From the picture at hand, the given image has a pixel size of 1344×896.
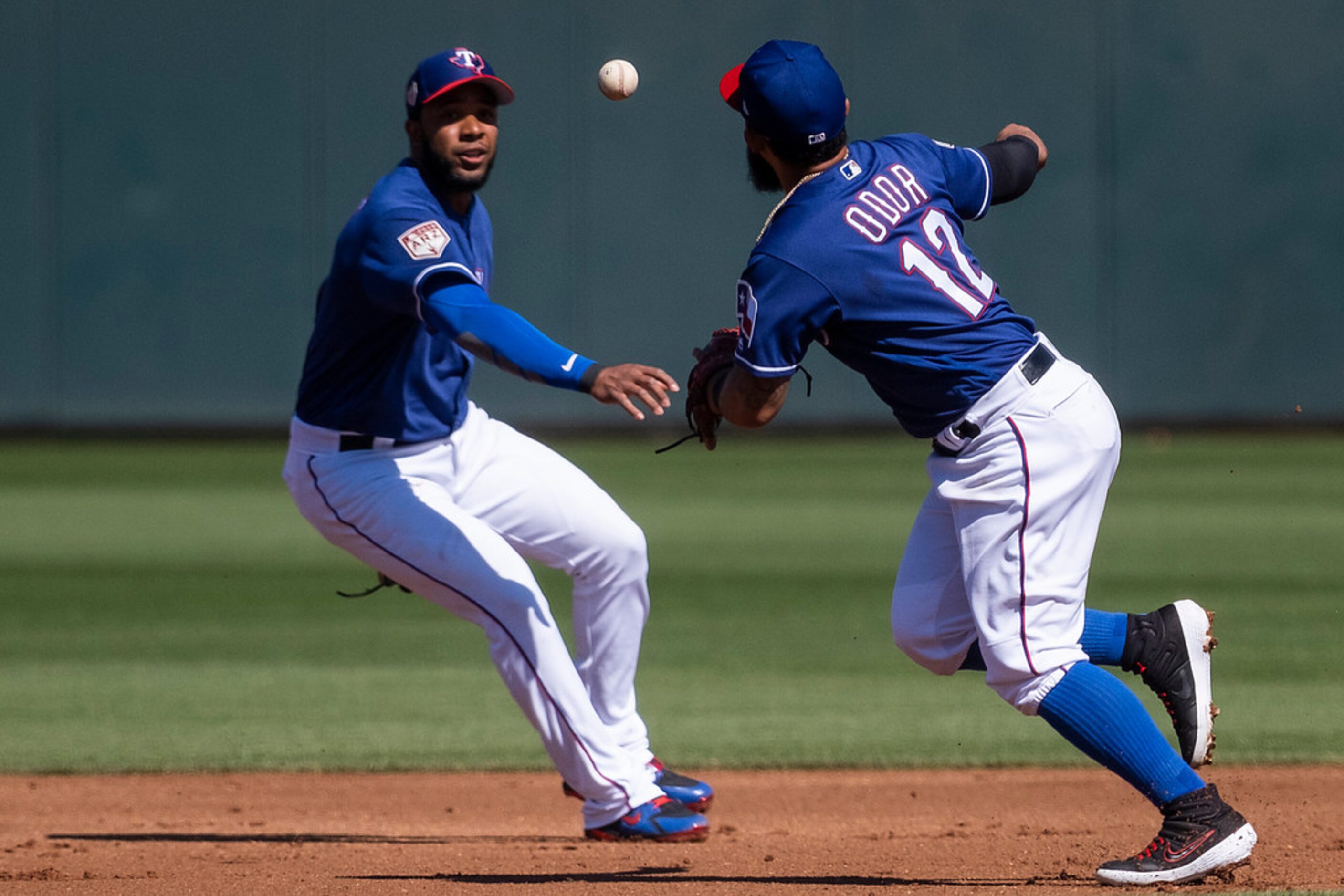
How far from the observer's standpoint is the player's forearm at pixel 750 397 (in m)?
3.98

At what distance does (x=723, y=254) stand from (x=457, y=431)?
16979 millimetres

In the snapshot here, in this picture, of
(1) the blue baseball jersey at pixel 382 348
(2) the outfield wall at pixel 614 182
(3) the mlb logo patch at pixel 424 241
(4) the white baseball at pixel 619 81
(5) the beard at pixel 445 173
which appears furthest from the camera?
(2) the outfield wall at pixel 614 182

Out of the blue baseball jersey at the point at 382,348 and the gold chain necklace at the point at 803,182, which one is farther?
the blue baseball jersey at the point at 382,348

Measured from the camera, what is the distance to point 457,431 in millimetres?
4961

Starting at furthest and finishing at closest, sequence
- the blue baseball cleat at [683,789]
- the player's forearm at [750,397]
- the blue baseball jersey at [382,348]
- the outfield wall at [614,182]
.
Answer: the outfield wall at [614,182]
the blue baseball cleat at [683,789]
the blue baseball jersey at [382,348]
the player's forearm at [750,397]

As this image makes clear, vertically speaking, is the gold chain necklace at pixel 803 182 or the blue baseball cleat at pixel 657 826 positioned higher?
the gold chain necklace at pixel 803 182

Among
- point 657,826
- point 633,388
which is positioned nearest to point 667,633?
point 657,826

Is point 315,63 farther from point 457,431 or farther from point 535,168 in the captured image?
point 457,431

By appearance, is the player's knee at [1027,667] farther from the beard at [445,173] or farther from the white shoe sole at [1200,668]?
the beard at [445,173]

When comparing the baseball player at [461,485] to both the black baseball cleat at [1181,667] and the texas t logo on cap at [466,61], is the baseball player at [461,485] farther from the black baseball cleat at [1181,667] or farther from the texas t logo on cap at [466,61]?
the black baseball cleat at [1181,667]

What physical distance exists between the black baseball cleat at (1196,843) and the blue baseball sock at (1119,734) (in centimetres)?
4

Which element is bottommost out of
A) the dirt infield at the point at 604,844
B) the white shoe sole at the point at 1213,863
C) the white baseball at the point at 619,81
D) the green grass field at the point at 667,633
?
the green grass field at the point at 667,633

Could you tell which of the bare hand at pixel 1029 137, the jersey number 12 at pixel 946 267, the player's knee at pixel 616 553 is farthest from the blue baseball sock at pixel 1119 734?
the bare hand at pixel 1029 137

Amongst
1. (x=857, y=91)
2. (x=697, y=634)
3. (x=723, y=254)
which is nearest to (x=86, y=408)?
(x=723, y=254)
